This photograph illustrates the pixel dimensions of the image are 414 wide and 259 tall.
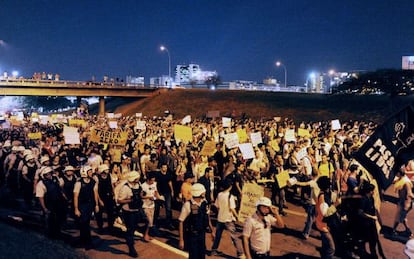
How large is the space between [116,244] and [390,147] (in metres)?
5.71

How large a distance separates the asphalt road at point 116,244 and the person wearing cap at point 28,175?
1.31 meters

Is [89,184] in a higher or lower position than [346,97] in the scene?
lower

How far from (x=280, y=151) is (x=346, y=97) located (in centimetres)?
3223

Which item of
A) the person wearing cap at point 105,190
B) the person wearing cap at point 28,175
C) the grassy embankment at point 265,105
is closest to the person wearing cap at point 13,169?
the person wearing cap at point 28,175

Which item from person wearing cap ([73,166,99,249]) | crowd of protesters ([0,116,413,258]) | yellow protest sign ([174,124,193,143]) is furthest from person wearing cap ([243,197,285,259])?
yellow protest sign ([174,124,193,143])

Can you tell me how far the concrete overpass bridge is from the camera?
51.0m

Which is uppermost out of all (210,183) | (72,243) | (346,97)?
(346,97)

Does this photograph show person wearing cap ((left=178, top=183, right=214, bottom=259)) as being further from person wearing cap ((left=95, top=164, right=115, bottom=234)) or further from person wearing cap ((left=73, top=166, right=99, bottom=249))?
person wearing cap ((left=95, top=164, right=115, bottom=234))

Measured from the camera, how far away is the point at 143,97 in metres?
64.8

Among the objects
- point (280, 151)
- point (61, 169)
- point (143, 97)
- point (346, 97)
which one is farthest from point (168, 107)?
point (61, 169)

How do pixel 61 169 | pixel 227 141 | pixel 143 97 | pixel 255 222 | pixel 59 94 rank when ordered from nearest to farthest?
pixel 255 222, pixel 61 169, pixel 227 141, pixel 59 94, pixel 143 97

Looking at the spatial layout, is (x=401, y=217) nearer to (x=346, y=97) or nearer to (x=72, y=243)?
(x=72, y=243)

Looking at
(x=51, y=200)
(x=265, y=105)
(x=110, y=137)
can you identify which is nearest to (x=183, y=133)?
(x=110, y=137)

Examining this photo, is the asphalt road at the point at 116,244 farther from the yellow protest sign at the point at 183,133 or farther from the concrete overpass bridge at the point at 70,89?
the concrete overpass bridge at the point at 70,89
